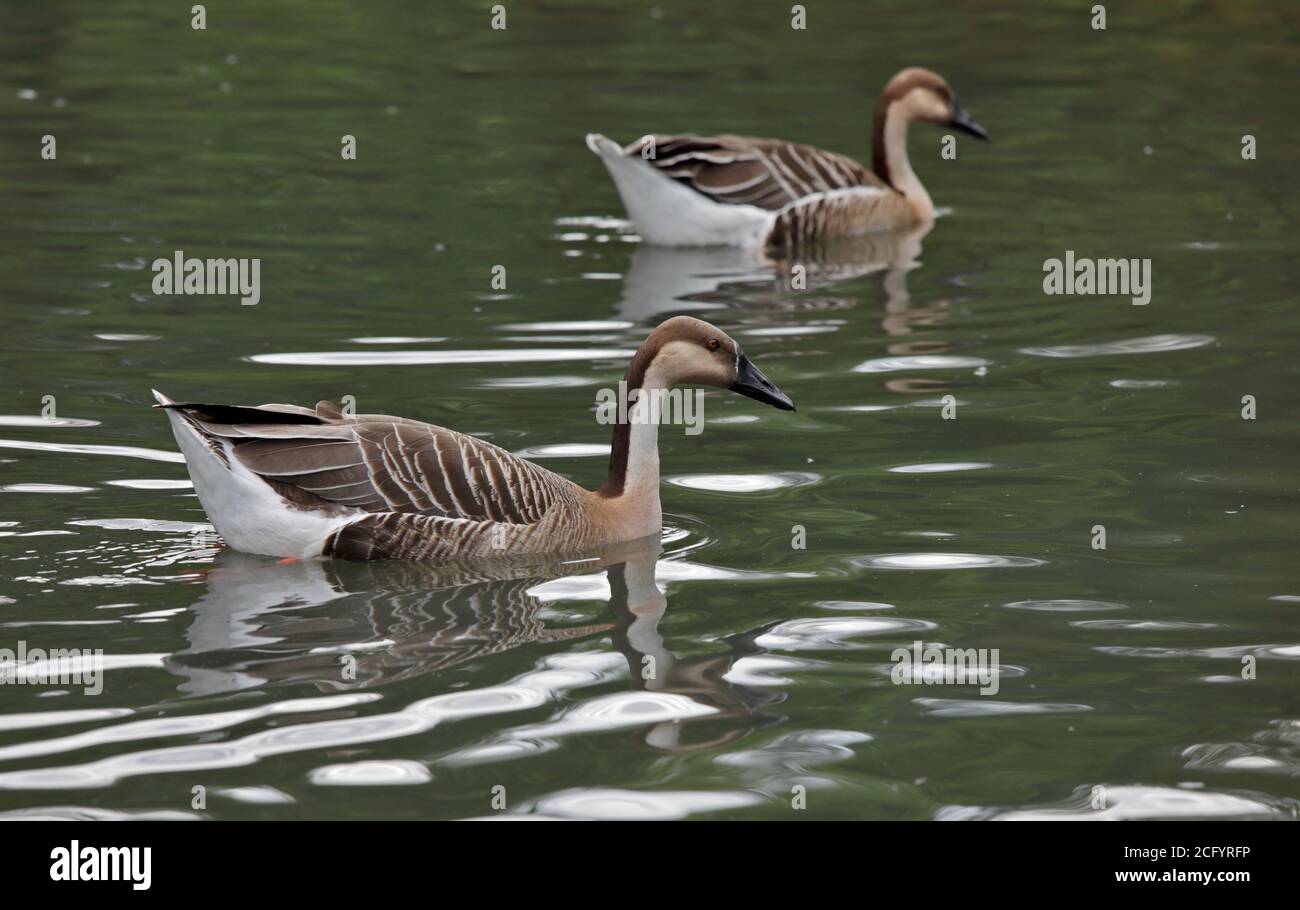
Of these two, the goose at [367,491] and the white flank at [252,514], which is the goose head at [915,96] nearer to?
the goose at [367,491]

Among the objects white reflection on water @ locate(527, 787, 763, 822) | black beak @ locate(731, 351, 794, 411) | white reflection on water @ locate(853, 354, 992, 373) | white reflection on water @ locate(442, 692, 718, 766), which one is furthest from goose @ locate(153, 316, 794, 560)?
white reflection on water @ locate(853, 354, 992, 373)

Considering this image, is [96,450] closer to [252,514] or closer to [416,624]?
[252,514]

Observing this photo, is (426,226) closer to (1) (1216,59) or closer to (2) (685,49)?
(2) (685,49)

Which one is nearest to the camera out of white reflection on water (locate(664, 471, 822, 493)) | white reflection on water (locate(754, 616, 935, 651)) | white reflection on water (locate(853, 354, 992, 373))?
white reflection on water (locate(754, 616, 935, 651))

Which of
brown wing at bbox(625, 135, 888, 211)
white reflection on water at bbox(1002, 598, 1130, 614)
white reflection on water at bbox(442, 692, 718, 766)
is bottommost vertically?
white reflection on water at bbox(442, 692, 718, 766)

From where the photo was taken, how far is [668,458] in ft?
40.0

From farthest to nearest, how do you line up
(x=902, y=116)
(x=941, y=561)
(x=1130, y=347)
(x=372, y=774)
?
(x=902, y=116) < (x=1130, y=347) < (x=941, y=561) < (x=372, y=774)

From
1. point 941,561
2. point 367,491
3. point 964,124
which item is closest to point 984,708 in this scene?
point 941,561

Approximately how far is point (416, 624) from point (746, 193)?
1013cm

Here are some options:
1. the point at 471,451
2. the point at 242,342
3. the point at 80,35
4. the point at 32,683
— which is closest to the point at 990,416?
the point at 471,451

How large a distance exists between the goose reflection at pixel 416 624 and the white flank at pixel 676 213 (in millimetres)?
8009

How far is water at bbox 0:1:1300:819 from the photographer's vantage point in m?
7.68

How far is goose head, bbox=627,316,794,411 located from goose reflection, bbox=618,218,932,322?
459cm

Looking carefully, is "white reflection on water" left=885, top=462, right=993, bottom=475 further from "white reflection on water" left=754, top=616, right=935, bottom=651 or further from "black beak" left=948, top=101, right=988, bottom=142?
"black beak" left=948, top=101, right=988, bottom=142
